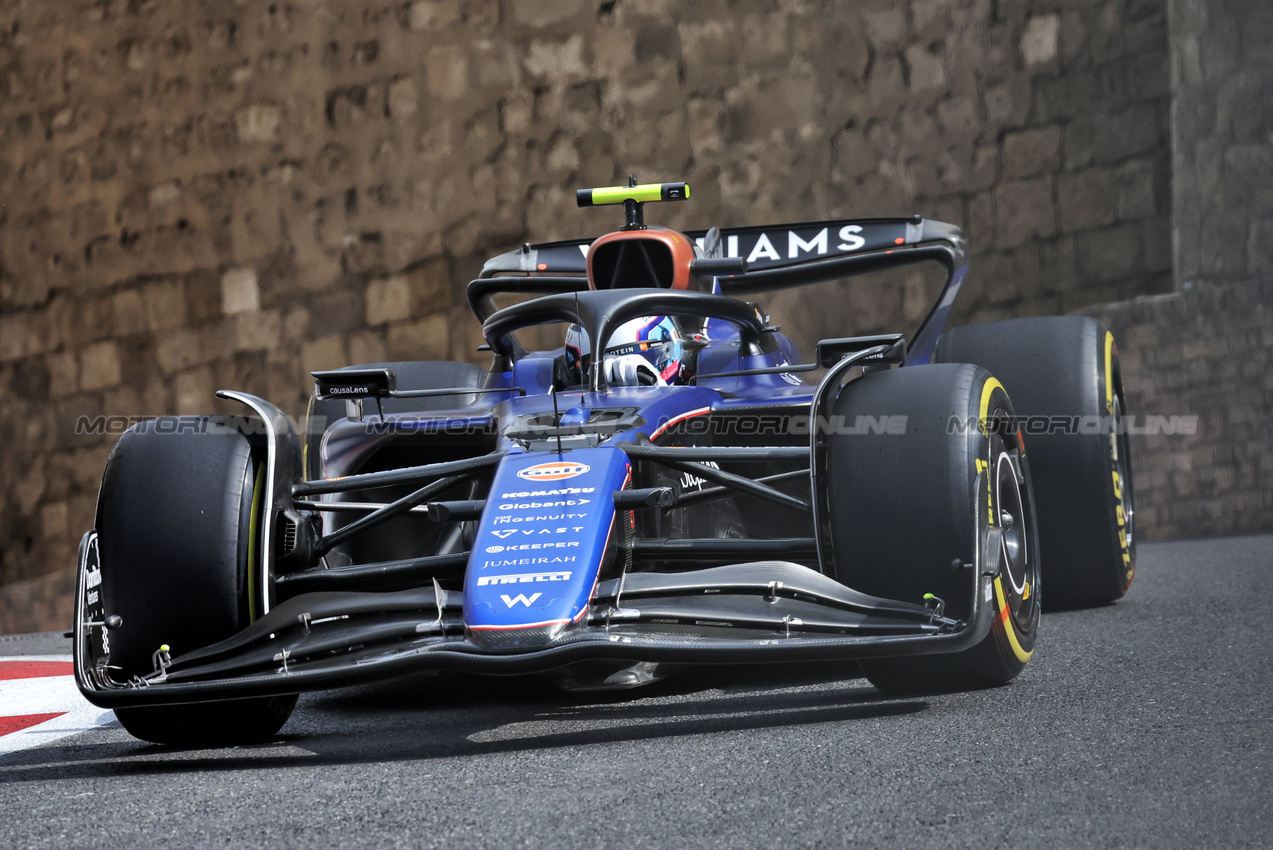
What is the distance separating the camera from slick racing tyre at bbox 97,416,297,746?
293 cm

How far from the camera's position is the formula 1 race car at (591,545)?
2.66m

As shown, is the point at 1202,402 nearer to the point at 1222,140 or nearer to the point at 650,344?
the point at 1222,140

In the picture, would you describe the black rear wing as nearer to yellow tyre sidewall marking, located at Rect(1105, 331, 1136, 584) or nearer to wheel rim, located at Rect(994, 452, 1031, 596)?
yellow tyre sidewall marking, located at Rect(1105, 331, 1136, 584)

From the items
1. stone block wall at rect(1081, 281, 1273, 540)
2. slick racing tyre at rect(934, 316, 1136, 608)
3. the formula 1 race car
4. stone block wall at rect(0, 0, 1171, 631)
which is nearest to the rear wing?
slick racing tyre at rect(934, 316, 1136, 608)

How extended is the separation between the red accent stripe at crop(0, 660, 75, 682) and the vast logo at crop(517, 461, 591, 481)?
2.61 metres

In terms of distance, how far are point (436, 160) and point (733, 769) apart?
8885 millimetres

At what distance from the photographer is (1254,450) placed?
7.75m

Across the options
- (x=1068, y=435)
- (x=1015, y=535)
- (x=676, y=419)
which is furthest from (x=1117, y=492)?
(x=676, y=419)

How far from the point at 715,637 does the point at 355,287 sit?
28.2 feet

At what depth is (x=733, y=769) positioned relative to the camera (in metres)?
2.29

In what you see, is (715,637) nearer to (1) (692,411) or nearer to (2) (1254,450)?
(1) (692,411)

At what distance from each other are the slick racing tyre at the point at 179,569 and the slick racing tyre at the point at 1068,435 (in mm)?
2373

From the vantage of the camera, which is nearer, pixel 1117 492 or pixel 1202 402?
pixel 1117 492

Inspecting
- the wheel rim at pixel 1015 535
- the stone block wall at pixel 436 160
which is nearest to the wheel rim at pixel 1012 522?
the wheel rim at pixel 1015 535
